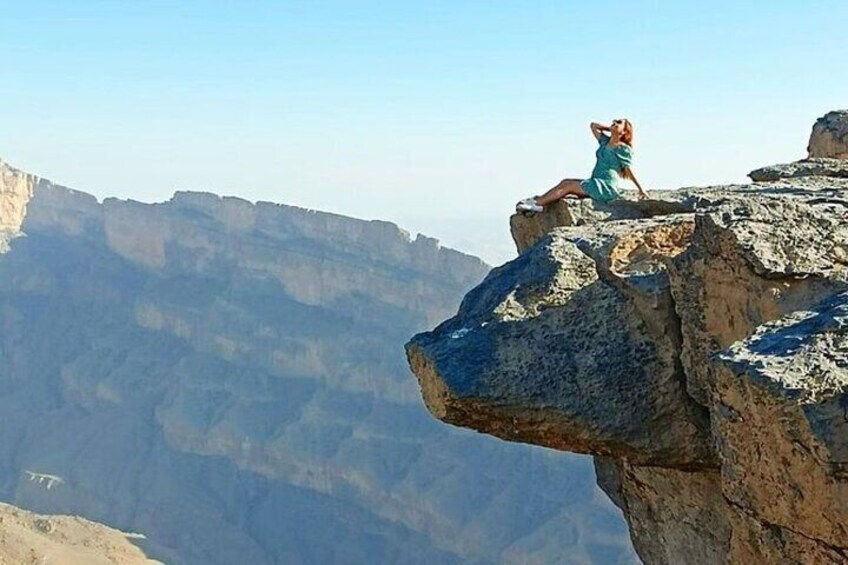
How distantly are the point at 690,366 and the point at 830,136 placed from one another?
1050cm

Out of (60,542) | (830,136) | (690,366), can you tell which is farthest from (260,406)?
(690,366)

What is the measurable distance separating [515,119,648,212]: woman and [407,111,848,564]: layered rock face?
4.37 ft

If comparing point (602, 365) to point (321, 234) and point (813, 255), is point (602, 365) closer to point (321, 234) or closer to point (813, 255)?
point (813, 255)

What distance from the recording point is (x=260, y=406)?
226 feet

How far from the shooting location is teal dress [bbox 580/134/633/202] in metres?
8.19

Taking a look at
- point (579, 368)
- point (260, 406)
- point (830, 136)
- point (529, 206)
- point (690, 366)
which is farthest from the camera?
point (260, 406)

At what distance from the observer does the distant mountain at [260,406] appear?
55.5 meters

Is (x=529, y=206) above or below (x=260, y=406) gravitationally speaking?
above

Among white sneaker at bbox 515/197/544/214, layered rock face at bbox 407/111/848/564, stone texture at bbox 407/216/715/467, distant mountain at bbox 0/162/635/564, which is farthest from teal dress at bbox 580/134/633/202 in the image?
distant mountain at bbox 0/162/635/564

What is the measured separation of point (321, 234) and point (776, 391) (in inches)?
2767

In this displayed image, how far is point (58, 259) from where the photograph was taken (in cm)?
9456

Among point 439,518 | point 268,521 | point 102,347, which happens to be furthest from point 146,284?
point 439,518

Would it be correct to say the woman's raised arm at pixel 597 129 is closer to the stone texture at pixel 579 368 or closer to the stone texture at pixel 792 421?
the stone texture at pixel 579 368

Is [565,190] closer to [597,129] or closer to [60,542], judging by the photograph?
[597,129]
